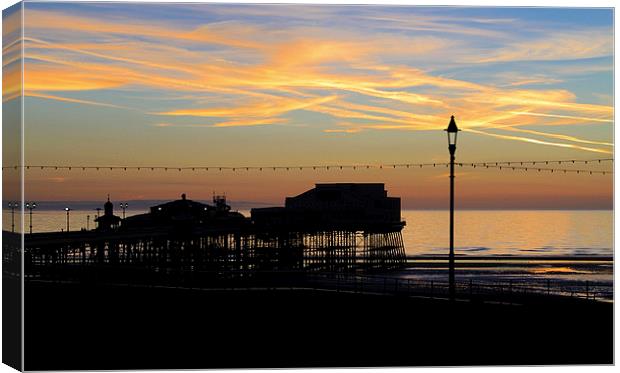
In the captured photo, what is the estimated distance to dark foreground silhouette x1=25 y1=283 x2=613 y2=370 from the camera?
707 inches

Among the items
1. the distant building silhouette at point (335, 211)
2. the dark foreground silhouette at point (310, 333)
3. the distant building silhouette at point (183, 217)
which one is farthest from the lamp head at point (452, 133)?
the distant building silhouette at point (335, 211)

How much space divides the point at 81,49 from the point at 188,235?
4775 cm

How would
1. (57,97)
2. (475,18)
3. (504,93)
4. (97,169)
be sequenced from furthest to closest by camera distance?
(97,169)
(504,93)
(57,97)
(475,18)

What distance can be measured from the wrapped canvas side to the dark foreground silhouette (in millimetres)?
464

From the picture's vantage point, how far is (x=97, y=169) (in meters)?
25.0

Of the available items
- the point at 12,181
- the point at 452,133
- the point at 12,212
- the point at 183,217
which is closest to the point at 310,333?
the point at 452,133

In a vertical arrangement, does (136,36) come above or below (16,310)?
above

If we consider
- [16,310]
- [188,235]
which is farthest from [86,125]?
[188,235]

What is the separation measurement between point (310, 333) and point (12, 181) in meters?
6.48

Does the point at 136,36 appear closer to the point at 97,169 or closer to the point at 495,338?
the point at 97,169

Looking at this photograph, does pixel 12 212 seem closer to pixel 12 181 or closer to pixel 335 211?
pixel 12 181

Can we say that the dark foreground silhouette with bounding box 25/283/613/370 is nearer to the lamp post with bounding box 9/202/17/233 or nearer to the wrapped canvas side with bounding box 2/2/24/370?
the wrapped canvas side with bounding box 2/2/24/370

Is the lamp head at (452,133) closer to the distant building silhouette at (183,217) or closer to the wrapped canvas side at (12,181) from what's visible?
the wrapped canvas side at (12,181)

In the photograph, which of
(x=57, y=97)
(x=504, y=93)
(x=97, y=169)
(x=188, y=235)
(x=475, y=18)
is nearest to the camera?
(x=475, y=18)
